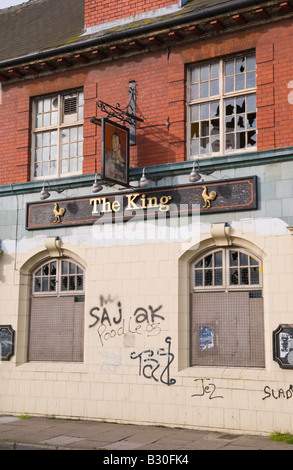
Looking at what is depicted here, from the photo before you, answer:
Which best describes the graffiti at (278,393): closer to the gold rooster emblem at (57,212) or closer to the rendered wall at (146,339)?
the rendered wall at (146,339)

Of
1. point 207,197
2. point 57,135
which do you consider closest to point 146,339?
point 207,197

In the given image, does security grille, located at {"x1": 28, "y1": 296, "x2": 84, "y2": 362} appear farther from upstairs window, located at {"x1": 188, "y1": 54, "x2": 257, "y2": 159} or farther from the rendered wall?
upstairs window, located at {"x1": 188, "y1": 54, "x2": 257, "y2": 159}

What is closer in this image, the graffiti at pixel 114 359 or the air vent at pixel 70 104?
the graffiti at pixel 114 359

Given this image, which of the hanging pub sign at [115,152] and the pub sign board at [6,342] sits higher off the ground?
the hanging pub sign at [115,152]

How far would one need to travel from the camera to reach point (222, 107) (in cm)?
1229

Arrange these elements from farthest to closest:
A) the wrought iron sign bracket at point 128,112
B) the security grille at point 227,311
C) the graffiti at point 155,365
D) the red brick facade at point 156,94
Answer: the wrought iron sign bracket at point 128,112 → the graffiti at point 155,365 → the red brick facade at point 156,94 → the security grille at point 227,311

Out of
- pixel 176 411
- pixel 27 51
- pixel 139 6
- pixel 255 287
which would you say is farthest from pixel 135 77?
pixel 176 411

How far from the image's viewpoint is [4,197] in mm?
14352

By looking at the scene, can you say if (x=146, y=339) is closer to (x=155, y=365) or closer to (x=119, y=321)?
(x=155, y=365)

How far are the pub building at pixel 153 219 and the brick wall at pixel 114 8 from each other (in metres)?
0.05

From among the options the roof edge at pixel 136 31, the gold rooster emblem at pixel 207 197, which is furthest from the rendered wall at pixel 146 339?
the roof edge at pixel 136 31

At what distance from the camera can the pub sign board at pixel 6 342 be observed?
44.3ft

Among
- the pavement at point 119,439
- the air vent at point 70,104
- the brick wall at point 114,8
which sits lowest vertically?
the pavement at point 119,439

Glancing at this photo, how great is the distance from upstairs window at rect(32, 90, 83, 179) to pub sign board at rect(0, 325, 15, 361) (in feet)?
12.0
